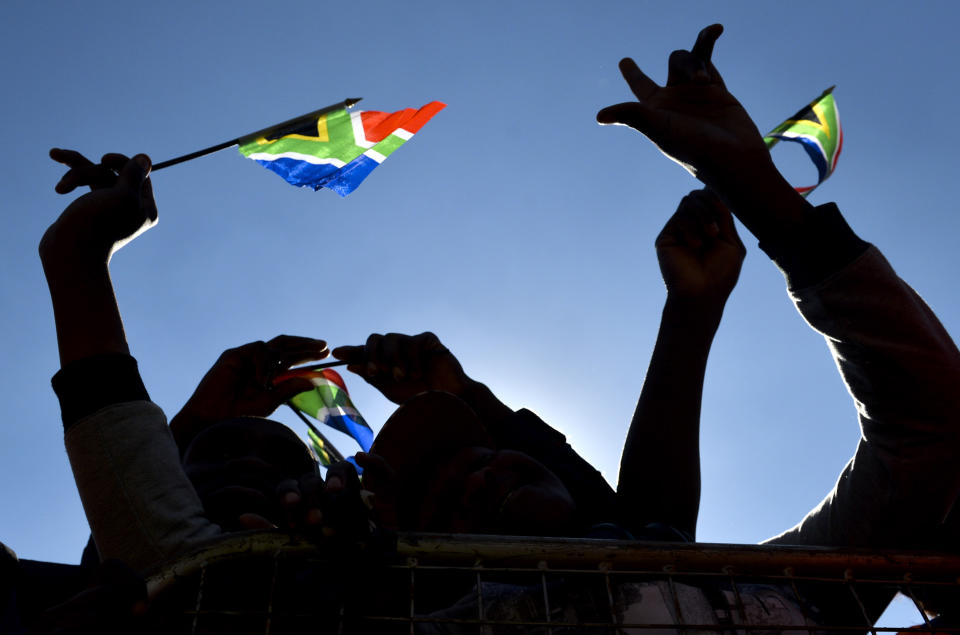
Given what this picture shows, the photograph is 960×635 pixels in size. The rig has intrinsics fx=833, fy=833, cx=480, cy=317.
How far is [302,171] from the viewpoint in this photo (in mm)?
5516

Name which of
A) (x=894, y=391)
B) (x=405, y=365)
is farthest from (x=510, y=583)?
(x=405, y=365)

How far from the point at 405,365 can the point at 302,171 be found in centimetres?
257

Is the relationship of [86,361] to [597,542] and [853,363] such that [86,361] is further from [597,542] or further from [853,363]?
[853,363]

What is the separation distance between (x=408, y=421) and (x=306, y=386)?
217cm

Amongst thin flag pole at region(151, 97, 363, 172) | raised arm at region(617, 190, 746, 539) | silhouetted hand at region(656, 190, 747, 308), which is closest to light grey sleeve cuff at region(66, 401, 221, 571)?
raised arm at region(617, 190, 746, 539)

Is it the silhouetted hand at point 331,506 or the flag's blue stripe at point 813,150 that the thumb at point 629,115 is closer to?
the silhouetted hand at point 331,506

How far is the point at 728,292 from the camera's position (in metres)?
3.03

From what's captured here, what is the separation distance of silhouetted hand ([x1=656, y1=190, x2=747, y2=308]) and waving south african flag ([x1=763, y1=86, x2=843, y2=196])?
9.81ft

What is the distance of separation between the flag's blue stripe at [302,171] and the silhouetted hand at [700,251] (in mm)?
3020

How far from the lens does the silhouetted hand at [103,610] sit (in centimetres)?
122

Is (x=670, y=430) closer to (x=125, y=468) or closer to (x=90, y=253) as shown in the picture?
(x=125, y=468)

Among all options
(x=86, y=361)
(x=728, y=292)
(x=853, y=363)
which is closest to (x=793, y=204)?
A: (x=853, y=363)

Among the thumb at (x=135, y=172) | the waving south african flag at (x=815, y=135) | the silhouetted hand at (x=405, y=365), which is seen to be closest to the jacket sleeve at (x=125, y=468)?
the thumb at (x=135, y=172)

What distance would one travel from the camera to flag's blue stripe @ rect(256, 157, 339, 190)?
18.0ft
